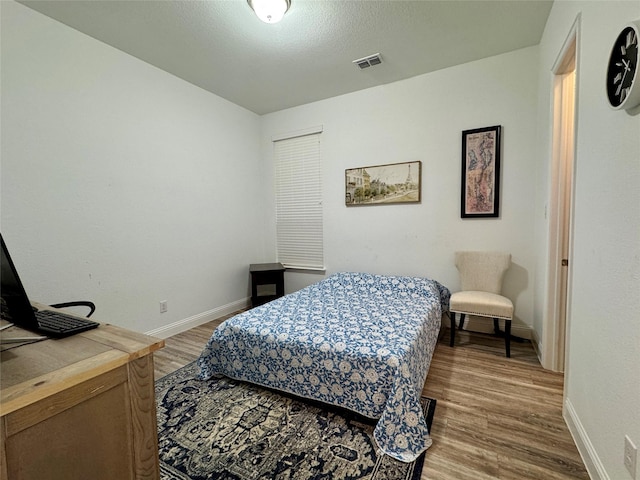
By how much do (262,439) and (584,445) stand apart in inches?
65.3

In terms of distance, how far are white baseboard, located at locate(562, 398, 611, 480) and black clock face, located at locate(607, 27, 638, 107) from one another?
1.54 m

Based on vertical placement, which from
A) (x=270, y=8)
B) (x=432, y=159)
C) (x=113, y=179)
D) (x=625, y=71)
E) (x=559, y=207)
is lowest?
(x=559, y=207)

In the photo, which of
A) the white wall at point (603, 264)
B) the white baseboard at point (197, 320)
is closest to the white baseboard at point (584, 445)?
the white wall at point (603, 264)

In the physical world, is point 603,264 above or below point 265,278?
above

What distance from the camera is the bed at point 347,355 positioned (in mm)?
1543

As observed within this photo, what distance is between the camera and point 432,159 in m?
3.16

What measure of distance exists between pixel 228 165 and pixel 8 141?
2.04m

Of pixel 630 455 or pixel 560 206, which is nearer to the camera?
pixel 630 455

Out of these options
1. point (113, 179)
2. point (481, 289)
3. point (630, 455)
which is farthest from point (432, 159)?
point (113, 179)

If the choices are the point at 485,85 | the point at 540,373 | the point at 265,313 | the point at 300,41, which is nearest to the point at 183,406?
the point at 265,313

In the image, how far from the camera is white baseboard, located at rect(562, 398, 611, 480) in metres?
1.26

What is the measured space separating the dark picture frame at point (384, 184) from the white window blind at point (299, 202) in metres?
0.50

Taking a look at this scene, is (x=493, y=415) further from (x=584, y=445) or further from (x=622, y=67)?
(x=622, y=67)

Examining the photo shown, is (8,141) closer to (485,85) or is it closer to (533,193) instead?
(485,85)
